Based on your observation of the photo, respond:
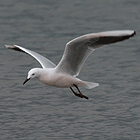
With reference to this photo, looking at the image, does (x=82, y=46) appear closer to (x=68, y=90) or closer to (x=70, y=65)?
(x=70, y=65)

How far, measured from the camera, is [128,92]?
1369 inches

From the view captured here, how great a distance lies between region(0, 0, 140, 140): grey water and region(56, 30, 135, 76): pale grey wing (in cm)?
717

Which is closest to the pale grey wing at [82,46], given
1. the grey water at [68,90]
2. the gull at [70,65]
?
the gull at [70,65]

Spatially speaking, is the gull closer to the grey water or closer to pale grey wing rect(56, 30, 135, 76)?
pale grey wing rect(56, 30, 135, 76)

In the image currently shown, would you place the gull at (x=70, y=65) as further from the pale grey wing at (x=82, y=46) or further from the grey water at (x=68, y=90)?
the grey water at (x=68, y=90)

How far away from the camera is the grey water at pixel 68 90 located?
2961cm

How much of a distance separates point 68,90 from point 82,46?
49.5 feet

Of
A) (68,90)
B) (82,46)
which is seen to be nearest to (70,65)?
(82,46)

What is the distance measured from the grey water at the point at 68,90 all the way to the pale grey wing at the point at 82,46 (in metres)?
7.17

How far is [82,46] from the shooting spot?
20672 millimetres

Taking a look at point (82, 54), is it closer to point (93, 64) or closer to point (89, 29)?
point (93, 64)

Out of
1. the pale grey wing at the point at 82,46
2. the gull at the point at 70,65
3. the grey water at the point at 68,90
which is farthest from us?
the grey water at the point at 68,90

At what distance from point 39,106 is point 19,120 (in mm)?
2014

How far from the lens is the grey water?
1166 inches
